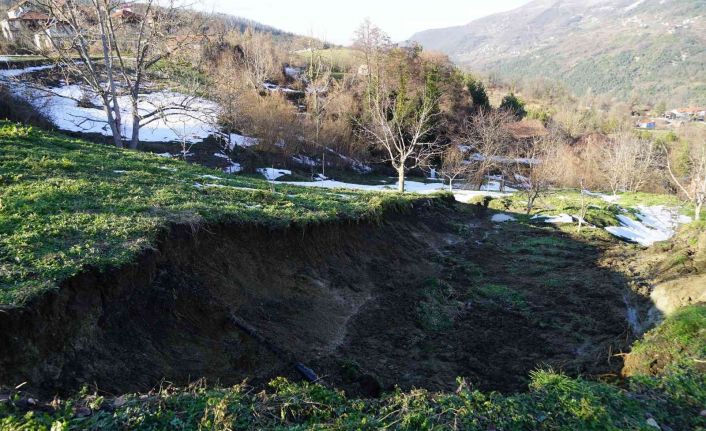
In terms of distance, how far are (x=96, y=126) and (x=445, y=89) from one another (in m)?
37.8

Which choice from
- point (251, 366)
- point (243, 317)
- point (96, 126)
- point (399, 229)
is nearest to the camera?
point (251, 366)

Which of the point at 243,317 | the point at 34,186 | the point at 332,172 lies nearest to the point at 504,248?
the point at 243,317

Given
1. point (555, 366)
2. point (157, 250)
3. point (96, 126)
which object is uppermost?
point (96, 126)

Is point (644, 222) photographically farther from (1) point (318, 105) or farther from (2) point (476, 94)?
(2) point (476, 94)

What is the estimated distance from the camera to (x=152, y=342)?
17.7ft

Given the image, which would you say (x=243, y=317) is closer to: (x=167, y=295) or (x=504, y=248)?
(x=167, y=295)

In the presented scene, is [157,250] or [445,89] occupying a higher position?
[445,89]

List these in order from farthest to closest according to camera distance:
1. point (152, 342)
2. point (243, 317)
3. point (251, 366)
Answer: point (243, 317), point (251, 366), point (152, 342)

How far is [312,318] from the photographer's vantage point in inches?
311

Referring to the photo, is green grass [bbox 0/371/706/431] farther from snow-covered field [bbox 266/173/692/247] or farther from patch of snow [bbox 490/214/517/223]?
patch of snow [bbox 490/214/517/223]

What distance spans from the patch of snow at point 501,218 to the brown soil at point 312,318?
8352mm

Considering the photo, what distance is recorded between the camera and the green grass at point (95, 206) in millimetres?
5246

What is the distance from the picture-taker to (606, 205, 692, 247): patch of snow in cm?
2002

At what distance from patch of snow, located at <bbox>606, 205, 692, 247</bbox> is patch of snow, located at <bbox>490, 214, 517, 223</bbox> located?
4.55m
